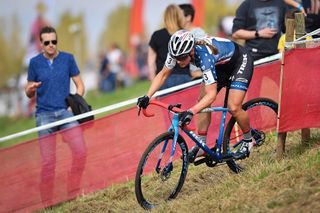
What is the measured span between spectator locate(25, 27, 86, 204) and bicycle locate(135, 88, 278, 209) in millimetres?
1693

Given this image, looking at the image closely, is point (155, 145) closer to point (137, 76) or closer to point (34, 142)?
point (34, 142)

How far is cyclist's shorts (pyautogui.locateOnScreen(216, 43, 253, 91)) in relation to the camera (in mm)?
8922

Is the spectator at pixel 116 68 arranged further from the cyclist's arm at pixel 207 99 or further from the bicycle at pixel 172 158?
the cyclist's arm at pixel 207 99

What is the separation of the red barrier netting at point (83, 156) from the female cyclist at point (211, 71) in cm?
125

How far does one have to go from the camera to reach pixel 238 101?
8.89 m

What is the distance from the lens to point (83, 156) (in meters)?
10.3

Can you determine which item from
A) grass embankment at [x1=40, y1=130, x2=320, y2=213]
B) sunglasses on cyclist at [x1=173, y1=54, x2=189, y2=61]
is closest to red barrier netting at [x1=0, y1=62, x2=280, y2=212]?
grass embankment at [x1=40, y1=130, x2=320, y2=213]

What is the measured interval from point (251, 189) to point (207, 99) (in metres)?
1.01

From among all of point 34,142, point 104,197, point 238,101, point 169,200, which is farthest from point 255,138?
point 34,142

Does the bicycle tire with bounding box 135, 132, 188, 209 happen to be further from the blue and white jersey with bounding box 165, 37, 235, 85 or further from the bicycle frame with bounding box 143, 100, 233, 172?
the blue and white jersey with bounding box 165, 37, 235, 85

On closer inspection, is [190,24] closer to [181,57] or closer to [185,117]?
[181,57]

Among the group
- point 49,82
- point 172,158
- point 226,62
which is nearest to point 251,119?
point 226,62

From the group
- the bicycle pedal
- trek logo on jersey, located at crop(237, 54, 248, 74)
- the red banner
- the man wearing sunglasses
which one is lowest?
the red banner

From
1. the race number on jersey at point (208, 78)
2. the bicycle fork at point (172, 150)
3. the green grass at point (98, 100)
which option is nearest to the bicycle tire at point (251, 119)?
the bicycle fork at point (172, 150)
